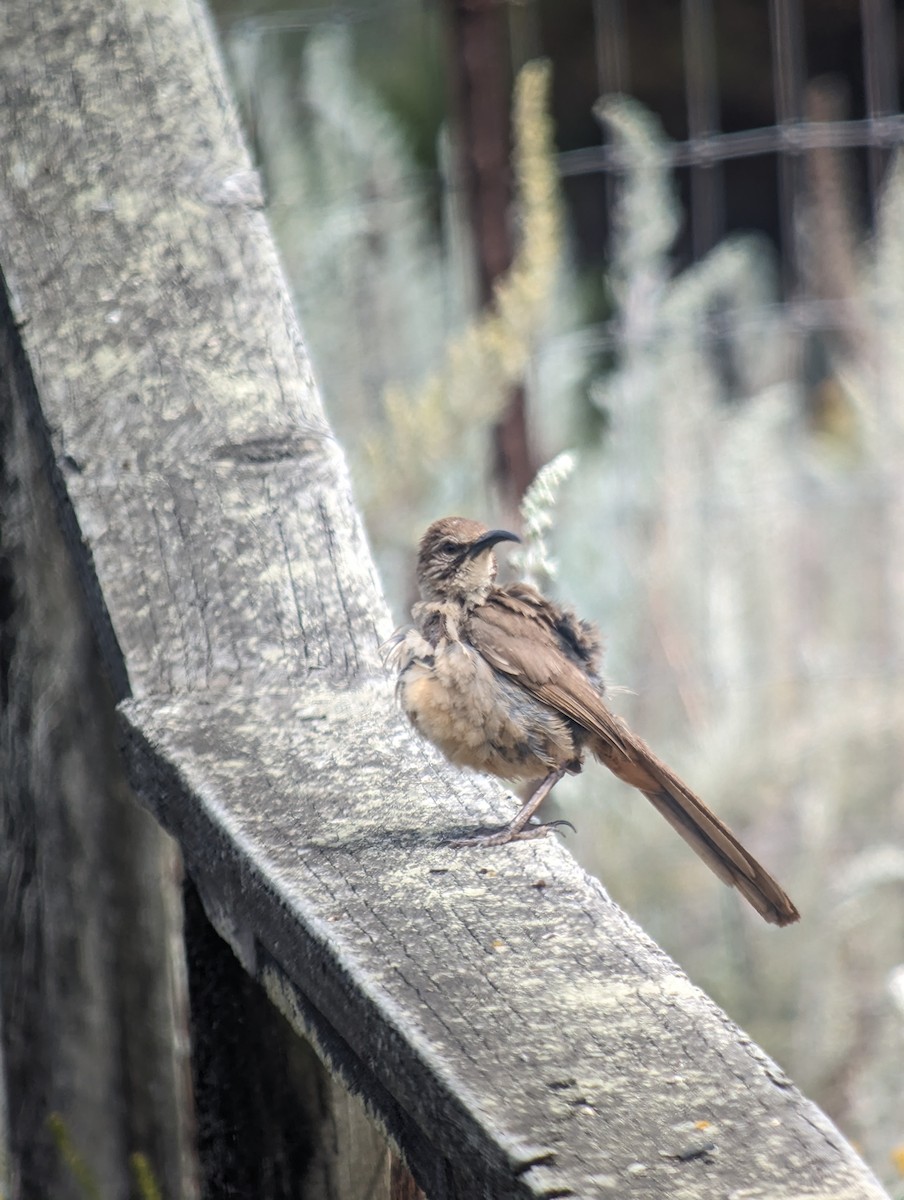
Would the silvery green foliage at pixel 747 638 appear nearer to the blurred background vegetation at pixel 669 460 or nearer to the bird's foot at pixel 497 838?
the blurred background vegetation at pixel 669 460

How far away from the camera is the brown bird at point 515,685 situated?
1.71 m

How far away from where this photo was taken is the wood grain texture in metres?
0.90

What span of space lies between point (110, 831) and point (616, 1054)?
1164 millimetres

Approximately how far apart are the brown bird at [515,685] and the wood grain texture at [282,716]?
0.23m

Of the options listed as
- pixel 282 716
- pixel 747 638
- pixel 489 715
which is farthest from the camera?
pixel 747 638

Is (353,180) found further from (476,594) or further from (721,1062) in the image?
(721,1062)

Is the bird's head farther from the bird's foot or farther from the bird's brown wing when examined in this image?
the bird's foot

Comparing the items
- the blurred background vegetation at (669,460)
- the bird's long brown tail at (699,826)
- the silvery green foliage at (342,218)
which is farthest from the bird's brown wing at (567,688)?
the silvery green foliage at (342,218)

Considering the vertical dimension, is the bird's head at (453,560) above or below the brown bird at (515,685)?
above

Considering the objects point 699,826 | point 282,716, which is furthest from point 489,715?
point 282,716

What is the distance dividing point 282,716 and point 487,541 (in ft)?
2.87

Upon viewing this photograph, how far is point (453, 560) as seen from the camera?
2203 millimetres

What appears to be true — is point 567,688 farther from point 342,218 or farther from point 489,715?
point 342,218

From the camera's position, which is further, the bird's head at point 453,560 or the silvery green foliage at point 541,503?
the bird's head at point 453,560
